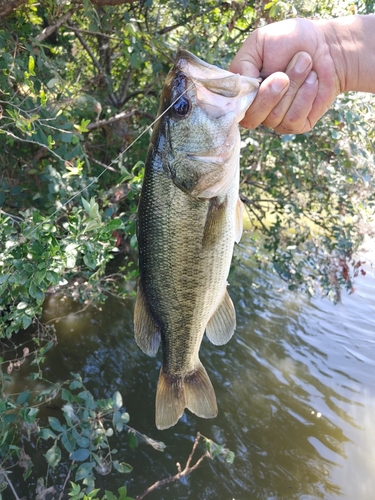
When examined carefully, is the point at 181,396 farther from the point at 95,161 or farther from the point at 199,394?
the point at 95,161

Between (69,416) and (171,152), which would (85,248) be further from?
(69,416)

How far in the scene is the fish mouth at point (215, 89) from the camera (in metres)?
1.69

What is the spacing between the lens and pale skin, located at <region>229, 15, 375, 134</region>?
1779mm

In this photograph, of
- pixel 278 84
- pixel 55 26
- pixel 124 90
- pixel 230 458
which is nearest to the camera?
pixel 278 84

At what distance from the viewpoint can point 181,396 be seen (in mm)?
2146

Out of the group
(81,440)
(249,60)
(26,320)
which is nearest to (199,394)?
(81,440)

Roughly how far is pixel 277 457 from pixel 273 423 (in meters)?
0.43

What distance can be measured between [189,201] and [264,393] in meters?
3.65

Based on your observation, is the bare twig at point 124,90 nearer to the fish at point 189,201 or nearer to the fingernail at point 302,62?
the fish at point 189,201

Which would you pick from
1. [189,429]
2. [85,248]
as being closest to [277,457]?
[189,429]

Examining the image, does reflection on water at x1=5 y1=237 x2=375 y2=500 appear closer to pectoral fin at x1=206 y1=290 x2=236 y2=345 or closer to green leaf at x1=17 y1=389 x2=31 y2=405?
green leaf at x1=17 y1=389 x2=31 y2=405

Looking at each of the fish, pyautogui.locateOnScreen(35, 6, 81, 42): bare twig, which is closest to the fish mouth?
the fish

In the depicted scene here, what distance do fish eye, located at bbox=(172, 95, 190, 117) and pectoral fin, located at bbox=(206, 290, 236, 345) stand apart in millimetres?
894

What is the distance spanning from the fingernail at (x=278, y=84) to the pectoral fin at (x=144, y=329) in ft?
3.44
